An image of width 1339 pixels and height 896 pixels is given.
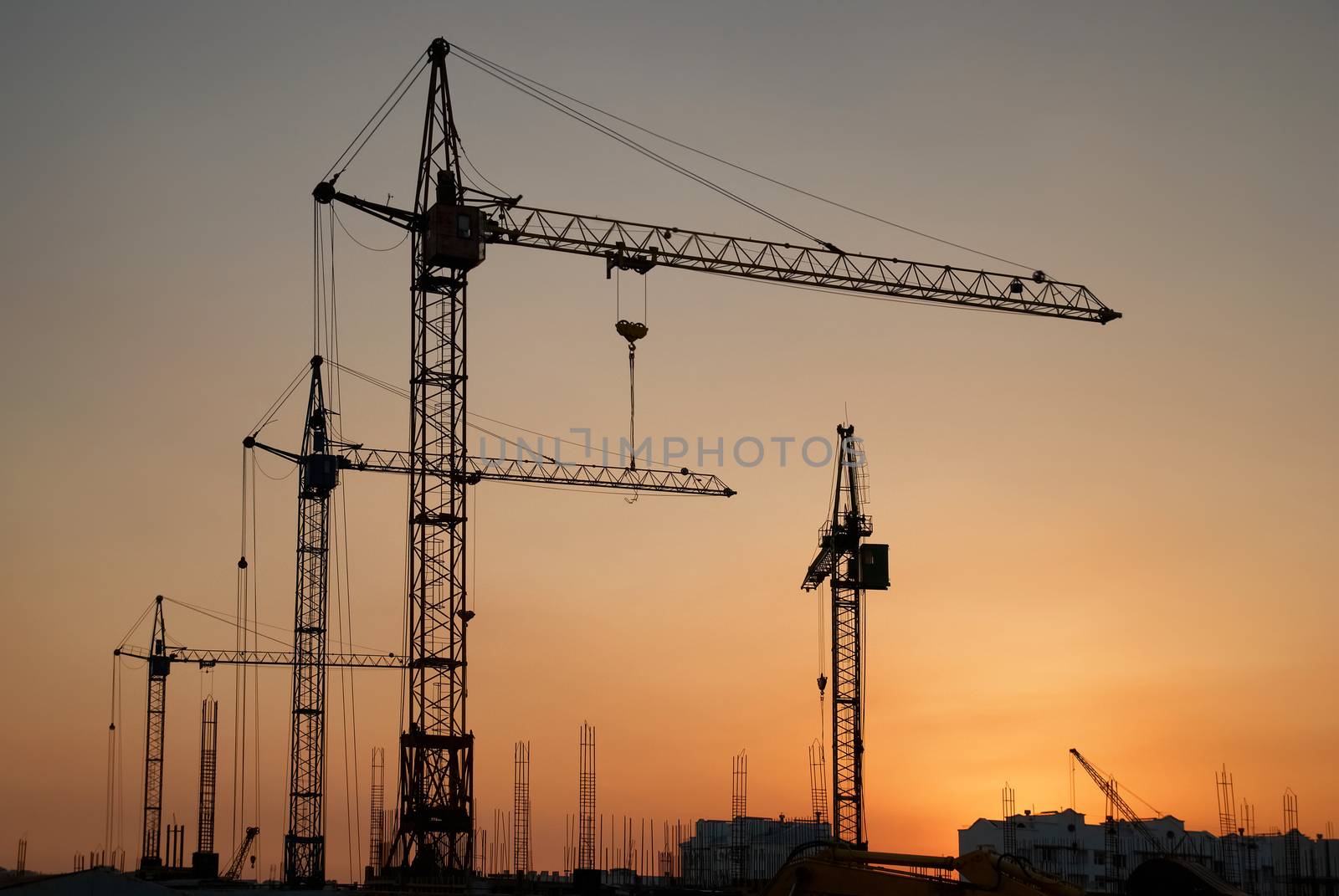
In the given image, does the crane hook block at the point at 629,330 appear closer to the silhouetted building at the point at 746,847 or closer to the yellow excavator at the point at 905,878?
the silhouetted building at the point at 746,847

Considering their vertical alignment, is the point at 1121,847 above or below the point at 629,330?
below

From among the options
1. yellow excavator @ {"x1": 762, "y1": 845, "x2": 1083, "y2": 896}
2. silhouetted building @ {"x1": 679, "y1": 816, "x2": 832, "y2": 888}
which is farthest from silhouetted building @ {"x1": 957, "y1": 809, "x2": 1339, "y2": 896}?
yellow excavator @ {"x1": 762, "y1": 845, "x2": 1083, "y2": 896}

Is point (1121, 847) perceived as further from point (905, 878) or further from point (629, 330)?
point (905, 878)

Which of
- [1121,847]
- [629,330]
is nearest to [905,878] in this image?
[629,330]

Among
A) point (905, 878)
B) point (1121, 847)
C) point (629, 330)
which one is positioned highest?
point (629, 330)

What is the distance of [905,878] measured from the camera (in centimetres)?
2942

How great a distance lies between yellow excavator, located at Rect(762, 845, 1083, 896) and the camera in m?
28.2

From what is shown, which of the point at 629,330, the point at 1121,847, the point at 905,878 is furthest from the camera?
the point at 1121,847

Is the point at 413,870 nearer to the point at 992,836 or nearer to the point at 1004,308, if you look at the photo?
the point at 1004,308

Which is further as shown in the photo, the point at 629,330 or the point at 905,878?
Result: the point at 629,330

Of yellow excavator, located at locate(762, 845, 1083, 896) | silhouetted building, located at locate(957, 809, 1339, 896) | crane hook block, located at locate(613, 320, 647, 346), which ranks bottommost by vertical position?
silhouetted building, located at locate(957, 809, 1339, 896)

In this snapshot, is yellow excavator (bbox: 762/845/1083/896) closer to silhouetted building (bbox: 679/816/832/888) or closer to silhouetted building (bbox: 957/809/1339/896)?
silhouetted building (bbox: 679/816/832/888)

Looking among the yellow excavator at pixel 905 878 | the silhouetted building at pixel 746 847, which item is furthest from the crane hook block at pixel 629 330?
the yellow excavator at pixel 905 878

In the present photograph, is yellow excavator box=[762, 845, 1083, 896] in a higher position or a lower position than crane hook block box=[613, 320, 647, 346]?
lower
